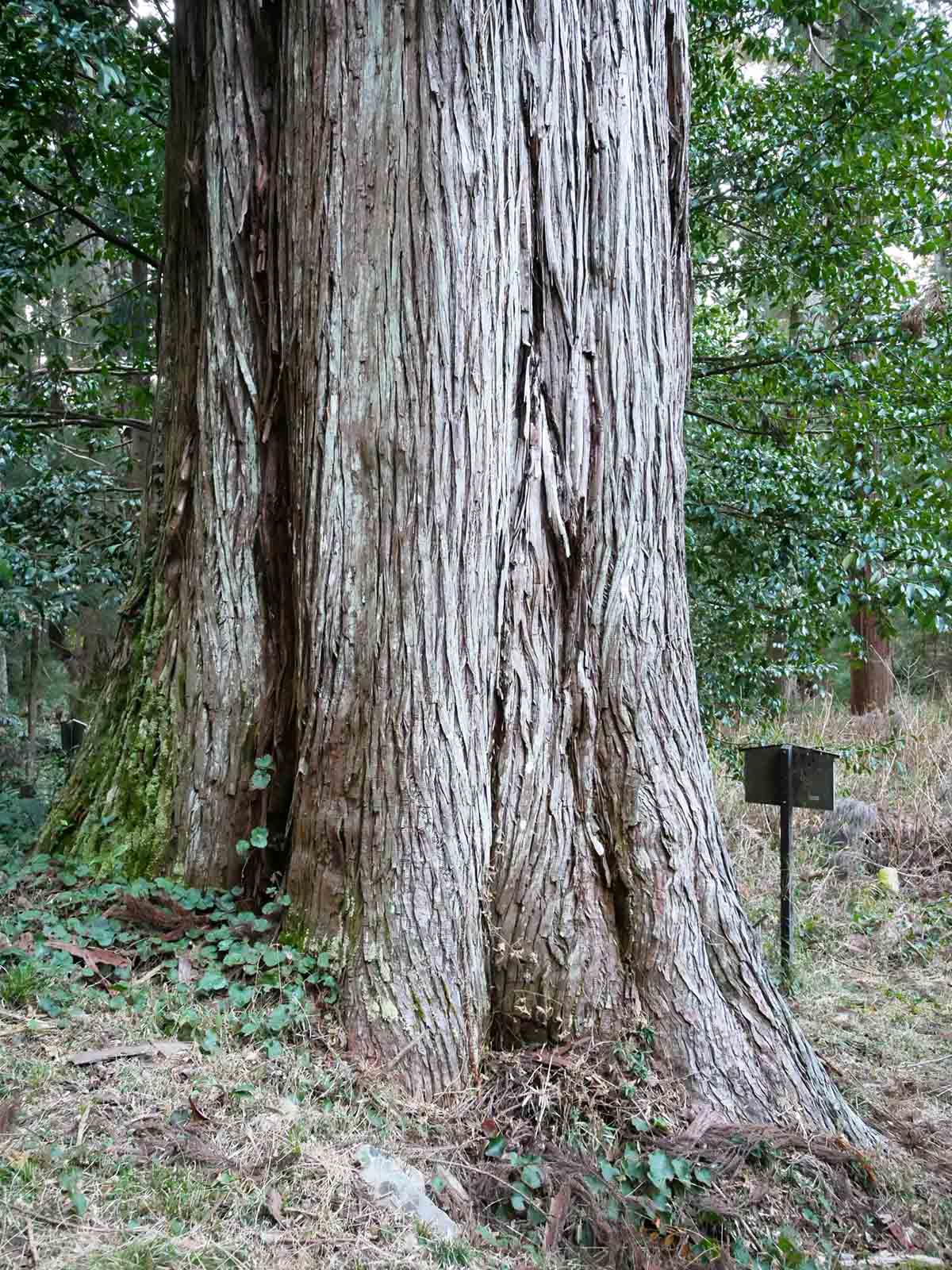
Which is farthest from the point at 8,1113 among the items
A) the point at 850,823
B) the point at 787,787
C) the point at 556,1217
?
the point at 850,823

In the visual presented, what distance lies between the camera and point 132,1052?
2717 mm

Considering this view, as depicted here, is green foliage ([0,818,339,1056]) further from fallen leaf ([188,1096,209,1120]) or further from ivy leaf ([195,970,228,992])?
fallen leaf ([188,1096,209,1120])

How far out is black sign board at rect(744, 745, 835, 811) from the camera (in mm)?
4637

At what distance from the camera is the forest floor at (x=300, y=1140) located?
2227mm

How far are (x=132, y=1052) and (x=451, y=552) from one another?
5.95 feet

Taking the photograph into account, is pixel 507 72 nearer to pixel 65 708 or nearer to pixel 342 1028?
pixel 342 1028

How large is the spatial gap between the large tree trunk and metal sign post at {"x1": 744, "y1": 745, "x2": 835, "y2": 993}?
4.82ft

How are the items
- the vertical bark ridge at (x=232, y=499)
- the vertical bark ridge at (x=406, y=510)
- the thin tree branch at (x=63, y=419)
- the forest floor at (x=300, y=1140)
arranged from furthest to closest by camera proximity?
1. the thin tree branch at (x=63, y=419)
2. the vertical bark ridge at (x=232, y=499)
3. the vertical bark ridge at (x=406, y=510)
4. the forest floor at (x=300, y=1140)

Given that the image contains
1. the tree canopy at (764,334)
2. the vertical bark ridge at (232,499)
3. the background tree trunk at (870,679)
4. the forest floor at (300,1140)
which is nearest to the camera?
the forest floor at (300,1140)

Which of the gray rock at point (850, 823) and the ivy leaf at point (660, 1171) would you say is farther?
the gray rock at point (850, 823)

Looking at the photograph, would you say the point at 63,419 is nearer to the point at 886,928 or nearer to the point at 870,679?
the point at 886,928

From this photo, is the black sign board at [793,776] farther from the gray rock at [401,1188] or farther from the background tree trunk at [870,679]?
the background tree trunk at [870,679]

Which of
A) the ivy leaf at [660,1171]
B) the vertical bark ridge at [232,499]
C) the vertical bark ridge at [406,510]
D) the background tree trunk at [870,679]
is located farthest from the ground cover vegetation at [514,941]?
the background tree trunk at [870,679]

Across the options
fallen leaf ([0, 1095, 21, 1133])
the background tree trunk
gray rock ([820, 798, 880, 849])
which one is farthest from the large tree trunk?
the background tree trunk
